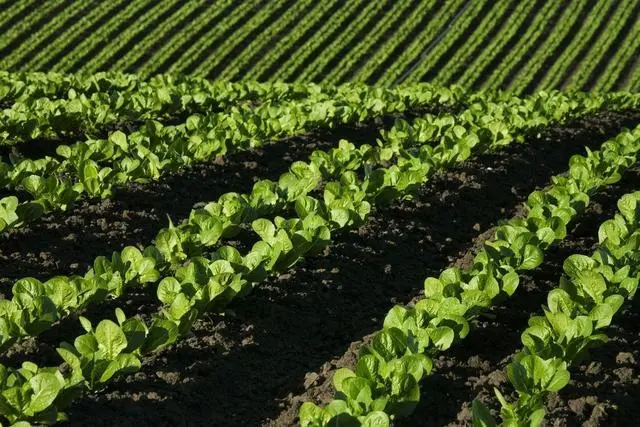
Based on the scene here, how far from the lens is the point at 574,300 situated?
465cm

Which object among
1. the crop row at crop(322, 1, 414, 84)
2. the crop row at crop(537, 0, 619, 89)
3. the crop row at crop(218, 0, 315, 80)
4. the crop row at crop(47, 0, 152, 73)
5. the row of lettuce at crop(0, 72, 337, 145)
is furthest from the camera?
the crop row at crop(537, 0, 619, 89)

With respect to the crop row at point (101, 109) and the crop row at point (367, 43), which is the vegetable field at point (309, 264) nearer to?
the crop row at point (101, 109)

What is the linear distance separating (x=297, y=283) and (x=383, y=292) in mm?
650

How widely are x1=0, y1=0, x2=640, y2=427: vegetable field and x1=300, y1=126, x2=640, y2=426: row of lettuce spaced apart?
0.01m

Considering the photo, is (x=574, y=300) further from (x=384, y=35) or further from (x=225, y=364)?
(x=384, y=35)

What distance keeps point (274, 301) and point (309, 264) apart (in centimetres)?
62

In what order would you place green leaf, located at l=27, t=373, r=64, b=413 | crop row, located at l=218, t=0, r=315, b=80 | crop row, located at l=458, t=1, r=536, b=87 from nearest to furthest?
green leaf, located at l=27, t=373, r=64, b=413 → crop row, located at l=218, t=0, r=315, b=80 → crop row, located at l=458, t=1, r=536, b=87

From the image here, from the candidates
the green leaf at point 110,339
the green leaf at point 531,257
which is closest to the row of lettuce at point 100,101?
Result: the green leaf at point 110,339

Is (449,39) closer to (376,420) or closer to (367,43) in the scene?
(367,43)

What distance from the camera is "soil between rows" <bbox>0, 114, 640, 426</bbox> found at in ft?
13.1

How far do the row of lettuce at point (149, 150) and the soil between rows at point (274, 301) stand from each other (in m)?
0.18

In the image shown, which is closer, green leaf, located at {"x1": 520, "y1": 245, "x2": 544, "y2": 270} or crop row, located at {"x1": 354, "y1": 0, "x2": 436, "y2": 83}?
green leaf, located at {"x1": 520, "y1": 245, "x2": 544, "y2": 270}

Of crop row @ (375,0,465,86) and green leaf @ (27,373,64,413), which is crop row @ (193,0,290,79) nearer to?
crop row @ (375,0,465,86)

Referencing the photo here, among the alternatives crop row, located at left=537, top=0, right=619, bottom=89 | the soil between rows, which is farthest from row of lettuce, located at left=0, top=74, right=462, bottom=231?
crop row, located at left=537, top=0, right=619, bottom=89
